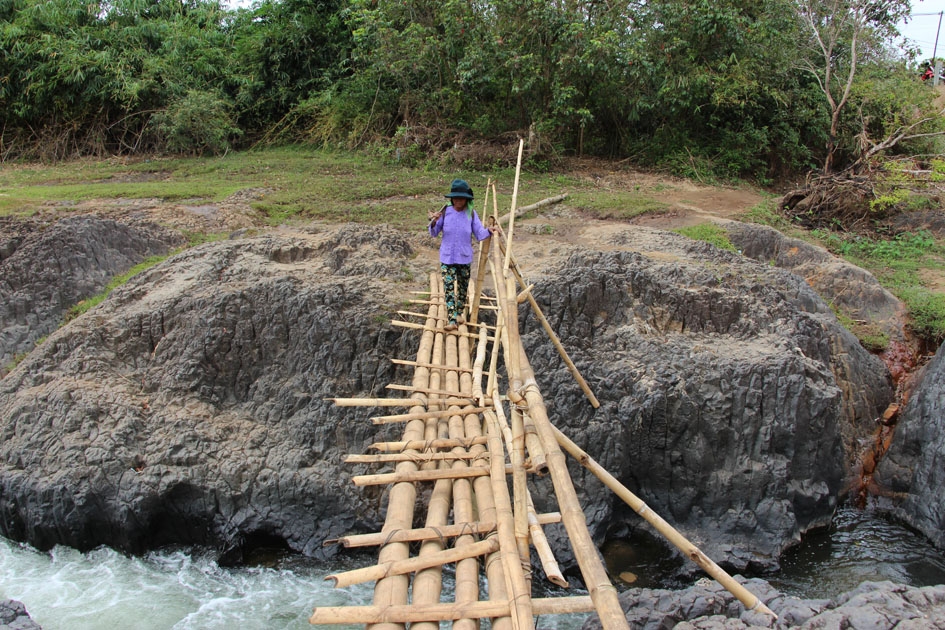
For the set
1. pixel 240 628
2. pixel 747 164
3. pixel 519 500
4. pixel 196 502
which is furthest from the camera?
pixel 747 164

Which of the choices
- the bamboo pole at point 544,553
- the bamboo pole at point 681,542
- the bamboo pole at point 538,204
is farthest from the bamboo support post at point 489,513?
the bamboo pole at point 538,204

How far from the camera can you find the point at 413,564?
304 centimetres

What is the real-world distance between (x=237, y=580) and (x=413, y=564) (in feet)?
8.52

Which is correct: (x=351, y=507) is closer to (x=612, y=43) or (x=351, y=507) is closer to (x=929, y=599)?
(x=929, y=599)

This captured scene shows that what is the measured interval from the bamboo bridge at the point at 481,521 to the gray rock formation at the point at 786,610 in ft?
0.87

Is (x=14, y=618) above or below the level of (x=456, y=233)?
below

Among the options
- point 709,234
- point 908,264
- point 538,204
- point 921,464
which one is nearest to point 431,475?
point 921,464

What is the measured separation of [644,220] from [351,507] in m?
6.13

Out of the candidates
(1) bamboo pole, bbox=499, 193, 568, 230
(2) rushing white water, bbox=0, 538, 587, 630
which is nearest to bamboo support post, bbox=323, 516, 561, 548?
(2) rushing white water, bbox=0, 538, 587, 630

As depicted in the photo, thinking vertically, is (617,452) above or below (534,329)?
below

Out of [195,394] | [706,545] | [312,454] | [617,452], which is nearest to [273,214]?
[195,394]

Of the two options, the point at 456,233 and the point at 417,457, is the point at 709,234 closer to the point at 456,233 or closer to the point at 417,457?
the point at 456,233

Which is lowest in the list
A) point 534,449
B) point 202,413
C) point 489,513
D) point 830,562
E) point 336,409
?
point 830,562

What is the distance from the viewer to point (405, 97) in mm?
12961
